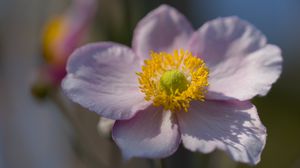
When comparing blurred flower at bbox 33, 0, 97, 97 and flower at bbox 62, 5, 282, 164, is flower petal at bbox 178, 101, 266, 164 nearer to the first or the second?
flower at bbox 62, 5, 282, 164

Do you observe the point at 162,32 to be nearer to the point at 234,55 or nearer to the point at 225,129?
the point at 234,55

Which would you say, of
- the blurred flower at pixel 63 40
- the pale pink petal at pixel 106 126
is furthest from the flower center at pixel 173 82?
the blurred flower at pixel 63 40

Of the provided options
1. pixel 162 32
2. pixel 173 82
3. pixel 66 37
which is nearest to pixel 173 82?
pixel 173 82

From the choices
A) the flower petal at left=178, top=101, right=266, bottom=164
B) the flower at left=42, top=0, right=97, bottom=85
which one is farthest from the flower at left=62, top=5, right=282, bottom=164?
the flower at left=42, top=0, right=97, bottom=85

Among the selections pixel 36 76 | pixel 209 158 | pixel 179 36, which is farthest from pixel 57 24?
pixel 209 158

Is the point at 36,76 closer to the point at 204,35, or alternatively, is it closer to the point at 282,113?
the point at 204,35

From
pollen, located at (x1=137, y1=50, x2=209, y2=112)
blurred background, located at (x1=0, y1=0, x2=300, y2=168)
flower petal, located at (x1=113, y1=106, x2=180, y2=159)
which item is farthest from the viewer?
blurred background, located at (x1=0, y1=0, x2=300, y2=168)
